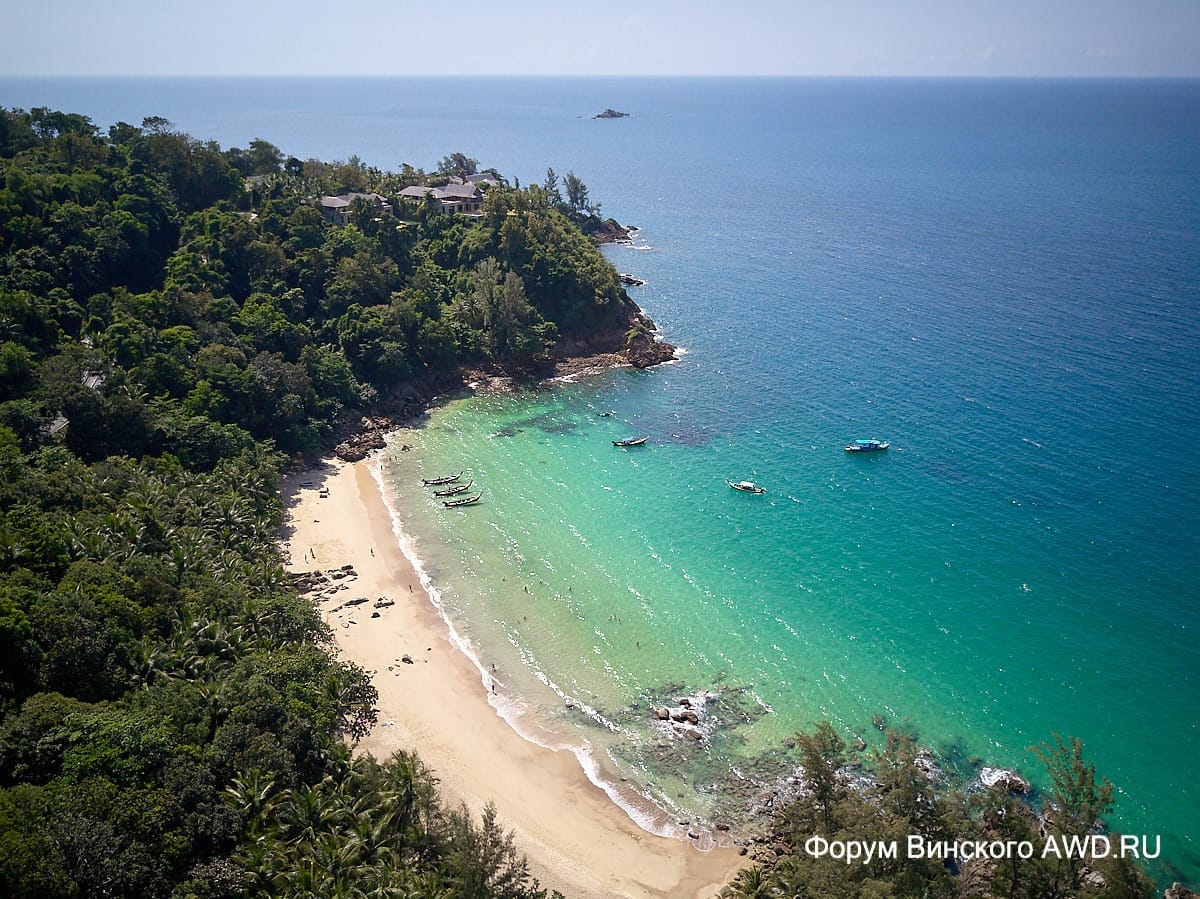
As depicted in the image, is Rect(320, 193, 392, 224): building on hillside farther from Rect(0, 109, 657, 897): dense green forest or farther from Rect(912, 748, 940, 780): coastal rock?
Rect(912, 748, 940, 780): coastal rock

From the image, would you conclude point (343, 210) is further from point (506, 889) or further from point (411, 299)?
point (506, 889)

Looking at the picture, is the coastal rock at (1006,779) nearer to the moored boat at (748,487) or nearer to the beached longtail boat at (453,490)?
the moored boat at (748,487)

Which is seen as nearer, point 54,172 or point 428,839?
point 428,839

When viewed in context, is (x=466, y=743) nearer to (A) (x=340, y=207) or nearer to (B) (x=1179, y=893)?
(B) (x=1179, y=893)

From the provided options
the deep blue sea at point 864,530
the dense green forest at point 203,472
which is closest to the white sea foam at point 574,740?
the deep blue sea at point 864,530

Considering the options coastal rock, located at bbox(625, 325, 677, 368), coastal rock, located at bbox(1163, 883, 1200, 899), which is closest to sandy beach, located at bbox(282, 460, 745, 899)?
coastal rock, located at bbox(1163, 883, 1200, 899)

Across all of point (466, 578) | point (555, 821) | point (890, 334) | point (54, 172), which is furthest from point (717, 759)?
point (54, 172)
